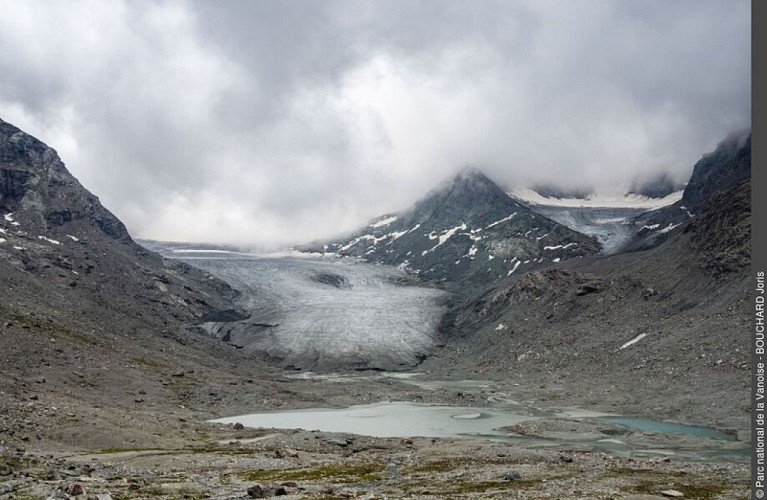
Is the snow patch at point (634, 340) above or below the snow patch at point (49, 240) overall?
below

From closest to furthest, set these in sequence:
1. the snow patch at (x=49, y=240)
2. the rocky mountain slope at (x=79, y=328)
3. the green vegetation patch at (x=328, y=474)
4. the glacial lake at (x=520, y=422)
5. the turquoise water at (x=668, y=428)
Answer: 1. the green vegetation patch at (x=328, y=474)
2. the rocky mountain slope at (x=79, y=328)
3. the glacial lake at (x=520, y=422)
4. the turquoise water at (x=668, y=428)
5. the snow patch at (x=49, y=240)

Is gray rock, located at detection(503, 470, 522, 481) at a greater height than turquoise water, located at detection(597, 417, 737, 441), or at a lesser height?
lesser

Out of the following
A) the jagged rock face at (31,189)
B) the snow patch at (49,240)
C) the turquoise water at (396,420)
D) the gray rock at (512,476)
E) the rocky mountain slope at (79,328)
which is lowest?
the turquoise water at (396,420)

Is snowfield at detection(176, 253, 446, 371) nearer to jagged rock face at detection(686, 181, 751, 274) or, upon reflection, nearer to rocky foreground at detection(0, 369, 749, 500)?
jagged rock face at detection(686, 181, 751, 274)

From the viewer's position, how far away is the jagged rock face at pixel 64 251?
146m

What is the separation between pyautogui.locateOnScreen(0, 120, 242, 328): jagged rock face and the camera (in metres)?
146

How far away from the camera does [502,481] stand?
3809 centimetres

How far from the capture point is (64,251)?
165125 millimetres

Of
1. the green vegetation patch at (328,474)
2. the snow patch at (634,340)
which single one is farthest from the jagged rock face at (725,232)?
the green vegetation patch at (328,474)

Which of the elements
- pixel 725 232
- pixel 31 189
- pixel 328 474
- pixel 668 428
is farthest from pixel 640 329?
pixel 31 189

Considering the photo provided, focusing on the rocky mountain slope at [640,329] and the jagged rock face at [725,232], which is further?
the jagged rock face at [725,232]

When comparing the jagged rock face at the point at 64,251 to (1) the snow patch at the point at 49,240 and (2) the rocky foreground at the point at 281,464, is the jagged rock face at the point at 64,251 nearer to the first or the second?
(1) the snow patch at the point at 49,240

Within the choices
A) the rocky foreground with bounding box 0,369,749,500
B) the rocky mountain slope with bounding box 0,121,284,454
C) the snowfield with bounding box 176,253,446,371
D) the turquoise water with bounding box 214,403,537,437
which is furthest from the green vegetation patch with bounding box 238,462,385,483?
the snowfield with bounding box 176,253,446,371

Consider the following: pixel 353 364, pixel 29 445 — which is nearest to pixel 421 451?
pixel 29 445
